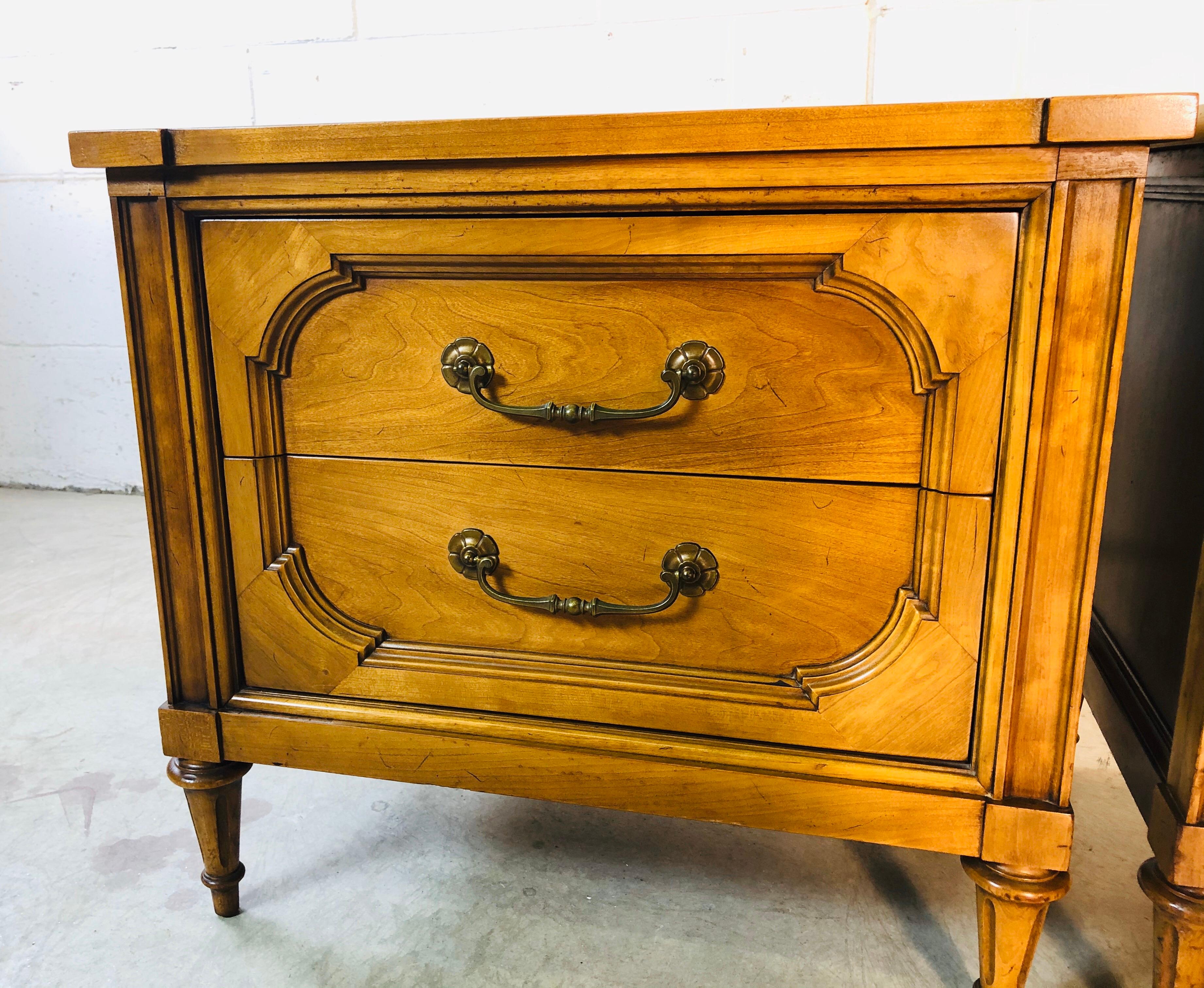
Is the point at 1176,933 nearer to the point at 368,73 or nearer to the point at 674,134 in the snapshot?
the point at 674,134

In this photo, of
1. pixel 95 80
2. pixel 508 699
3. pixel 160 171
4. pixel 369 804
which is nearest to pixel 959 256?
pixel 508 699

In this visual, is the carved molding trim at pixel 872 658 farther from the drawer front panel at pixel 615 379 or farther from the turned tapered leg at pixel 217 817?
the turned tapered leg at pixel 217 817

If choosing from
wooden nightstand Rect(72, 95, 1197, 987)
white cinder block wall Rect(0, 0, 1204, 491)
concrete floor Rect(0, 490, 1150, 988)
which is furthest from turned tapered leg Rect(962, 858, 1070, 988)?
white cinder block wall Rect(0, 0, 1204, 491)

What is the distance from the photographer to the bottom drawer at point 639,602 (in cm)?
68

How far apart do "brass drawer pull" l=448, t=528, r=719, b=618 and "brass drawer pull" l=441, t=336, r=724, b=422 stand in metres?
0.11

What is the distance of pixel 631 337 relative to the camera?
686 millimetres

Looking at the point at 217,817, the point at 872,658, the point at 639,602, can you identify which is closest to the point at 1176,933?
the point at 872,658

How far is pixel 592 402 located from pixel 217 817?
56 centimetres

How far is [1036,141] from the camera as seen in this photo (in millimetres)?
575

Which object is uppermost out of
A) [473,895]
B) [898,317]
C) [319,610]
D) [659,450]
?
[898,317]

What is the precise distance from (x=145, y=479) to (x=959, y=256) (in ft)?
2.29

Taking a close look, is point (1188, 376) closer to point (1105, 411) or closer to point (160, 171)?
point (1105, 411)

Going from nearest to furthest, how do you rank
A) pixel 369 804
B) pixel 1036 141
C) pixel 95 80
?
pixel 1036 141, pixel 369 804, pixel 95 80

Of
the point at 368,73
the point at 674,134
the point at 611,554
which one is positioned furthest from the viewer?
the point at 368,73
